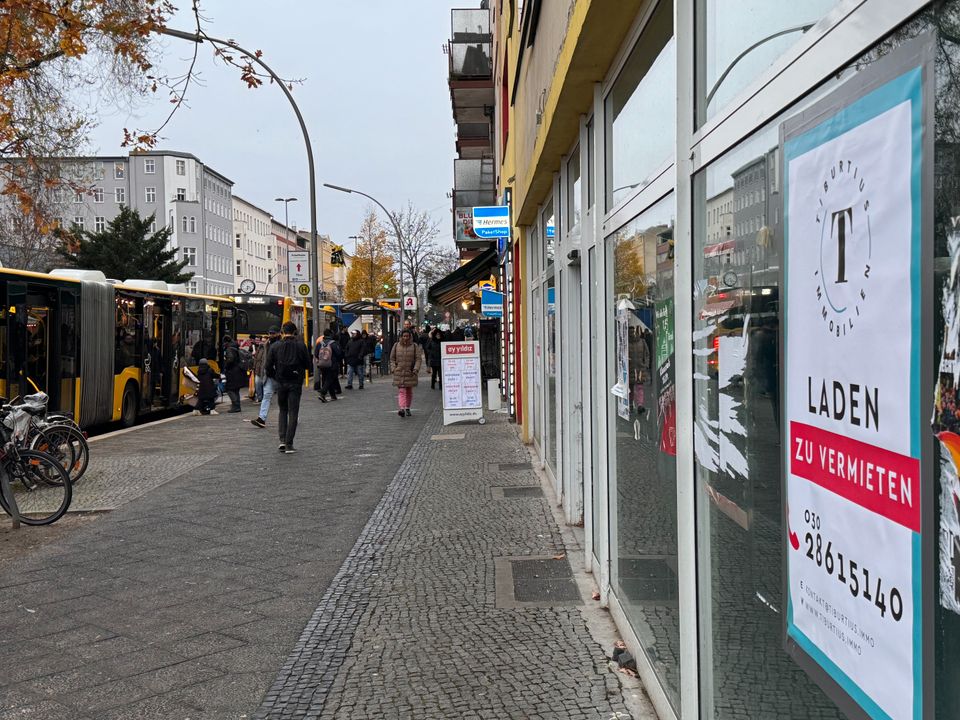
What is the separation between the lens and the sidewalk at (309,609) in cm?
415

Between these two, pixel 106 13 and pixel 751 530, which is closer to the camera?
pixel 751 530

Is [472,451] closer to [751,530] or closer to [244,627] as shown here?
[244,627]

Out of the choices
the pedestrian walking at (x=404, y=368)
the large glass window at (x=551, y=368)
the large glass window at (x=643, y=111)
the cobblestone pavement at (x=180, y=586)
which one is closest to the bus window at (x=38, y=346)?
the cobblestone pavement at (x=180, y=586)

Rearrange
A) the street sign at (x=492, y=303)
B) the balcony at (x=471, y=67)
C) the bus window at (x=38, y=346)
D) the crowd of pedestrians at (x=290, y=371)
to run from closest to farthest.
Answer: the crowd of pedestrians at (x=290, y=371), the bus window at (x=38, y=346), the street sign at (x=492, y=303), the balcony at (x=471, y=67)

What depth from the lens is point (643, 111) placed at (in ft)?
13.3

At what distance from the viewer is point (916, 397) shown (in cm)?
142

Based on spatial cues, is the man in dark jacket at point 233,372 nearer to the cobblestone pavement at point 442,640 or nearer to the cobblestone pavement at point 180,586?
the cobblestone pavement at point 180,586

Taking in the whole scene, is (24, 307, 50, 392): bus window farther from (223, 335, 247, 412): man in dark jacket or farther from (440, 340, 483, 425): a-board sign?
(440, 340, 483, 425): a-board sign

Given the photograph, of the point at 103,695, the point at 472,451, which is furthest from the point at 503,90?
the point at 103,695

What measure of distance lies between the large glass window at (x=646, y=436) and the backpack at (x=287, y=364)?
8.64 m

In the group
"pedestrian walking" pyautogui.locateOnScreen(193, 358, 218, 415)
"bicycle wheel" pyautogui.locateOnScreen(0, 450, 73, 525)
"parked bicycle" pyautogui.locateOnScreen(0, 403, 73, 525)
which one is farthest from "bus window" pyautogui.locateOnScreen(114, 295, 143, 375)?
"bicycle wheel" pyautogui.locateOnScreen(0, 450, 73, 525)

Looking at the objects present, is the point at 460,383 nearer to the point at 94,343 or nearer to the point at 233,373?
the point at 94,343

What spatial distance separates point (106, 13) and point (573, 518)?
8.33m

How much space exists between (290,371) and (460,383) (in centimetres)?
376
